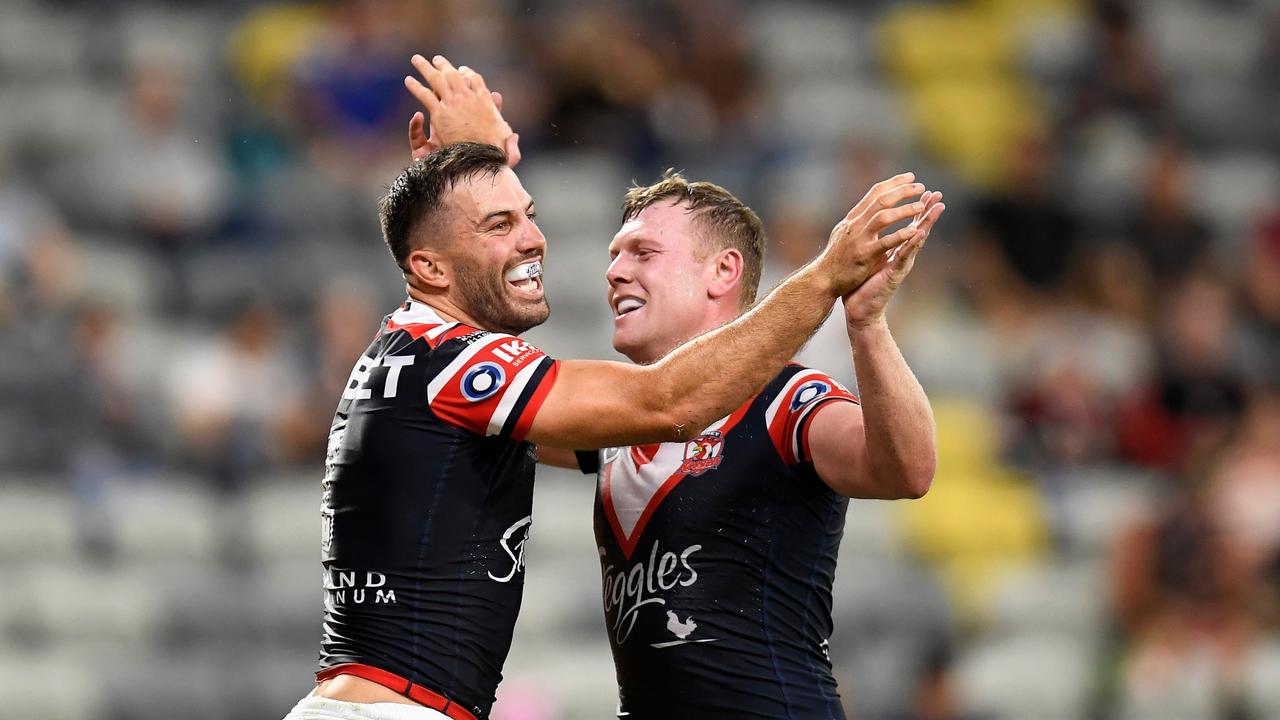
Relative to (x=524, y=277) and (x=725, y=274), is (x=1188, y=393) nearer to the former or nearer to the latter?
(x=725, y=274)

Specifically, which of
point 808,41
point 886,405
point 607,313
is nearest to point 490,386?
point 886,405

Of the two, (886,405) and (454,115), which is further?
(454,115)

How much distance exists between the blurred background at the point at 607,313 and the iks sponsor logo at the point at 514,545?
4.98m

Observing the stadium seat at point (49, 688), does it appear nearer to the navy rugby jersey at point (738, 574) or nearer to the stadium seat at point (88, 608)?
the stadium seat at point (88, 608)

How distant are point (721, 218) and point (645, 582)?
4.16ft

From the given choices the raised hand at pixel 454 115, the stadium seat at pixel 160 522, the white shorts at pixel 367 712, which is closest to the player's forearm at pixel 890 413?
the white shorts at pixel 367 712

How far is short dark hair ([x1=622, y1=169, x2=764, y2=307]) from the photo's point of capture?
5996 mm

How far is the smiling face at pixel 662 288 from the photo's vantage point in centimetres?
589

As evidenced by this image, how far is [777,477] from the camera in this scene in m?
5.43

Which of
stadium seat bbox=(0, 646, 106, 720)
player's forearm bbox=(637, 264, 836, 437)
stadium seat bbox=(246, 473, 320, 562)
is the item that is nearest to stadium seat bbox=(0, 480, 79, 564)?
stadium seat bbox=(0, 646, 106, 720)

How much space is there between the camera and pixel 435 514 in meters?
5.05

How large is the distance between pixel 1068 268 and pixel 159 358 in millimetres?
6420

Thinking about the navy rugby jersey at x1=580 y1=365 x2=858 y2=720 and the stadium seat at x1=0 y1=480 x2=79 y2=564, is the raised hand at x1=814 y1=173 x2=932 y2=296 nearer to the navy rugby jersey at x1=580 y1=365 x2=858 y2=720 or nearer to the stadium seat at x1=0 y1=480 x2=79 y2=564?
the navy rugby jersey at x1=580 y1=365 x2=858 y2=720

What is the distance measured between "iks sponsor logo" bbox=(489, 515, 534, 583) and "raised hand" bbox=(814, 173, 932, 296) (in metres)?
1.12
